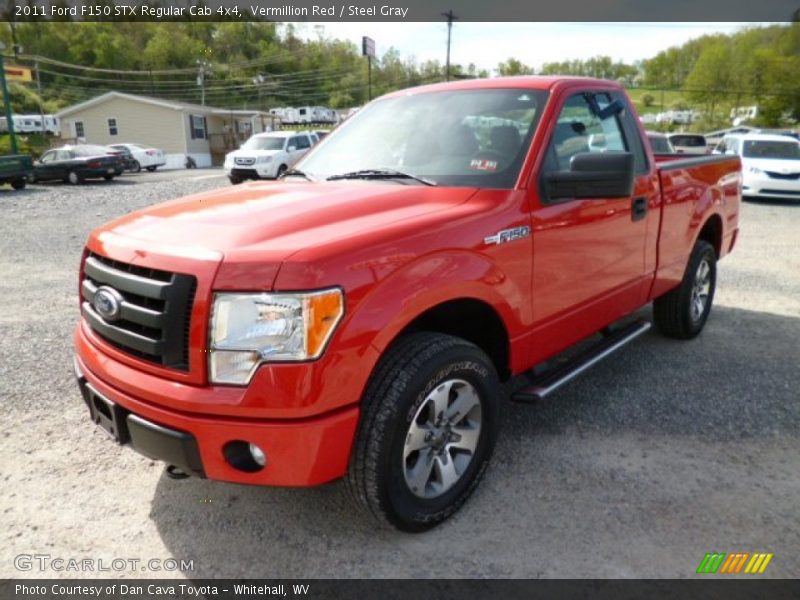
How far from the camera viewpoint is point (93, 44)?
80500mm

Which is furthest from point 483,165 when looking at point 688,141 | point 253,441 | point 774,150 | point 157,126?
point 157,126

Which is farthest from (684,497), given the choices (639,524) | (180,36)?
(180,36)

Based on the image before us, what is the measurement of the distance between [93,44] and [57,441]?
9232 cm

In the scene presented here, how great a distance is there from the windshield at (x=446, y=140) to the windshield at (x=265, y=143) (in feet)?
65.7

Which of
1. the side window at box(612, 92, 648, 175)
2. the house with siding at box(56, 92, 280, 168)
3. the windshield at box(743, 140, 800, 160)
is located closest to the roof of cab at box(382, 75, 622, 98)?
the side window at box(612, 92, 648, 175)

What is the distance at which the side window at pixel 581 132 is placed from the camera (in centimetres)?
329

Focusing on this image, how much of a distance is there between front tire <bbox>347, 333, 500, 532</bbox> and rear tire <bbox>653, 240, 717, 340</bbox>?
258cm

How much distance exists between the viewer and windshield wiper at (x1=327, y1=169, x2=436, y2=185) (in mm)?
3125

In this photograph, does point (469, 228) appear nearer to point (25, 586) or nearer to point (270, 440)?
point (270, 440)

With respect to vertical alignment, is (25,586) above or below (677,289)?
below

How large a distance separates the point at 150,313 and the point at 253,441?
24.2 inches

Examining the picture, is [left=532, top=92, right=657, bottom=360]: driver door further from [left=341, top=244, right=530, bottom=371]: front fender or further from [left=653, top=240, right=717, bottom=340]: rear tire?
[left=653, top=240, right=717, bottom=340]: rear tire

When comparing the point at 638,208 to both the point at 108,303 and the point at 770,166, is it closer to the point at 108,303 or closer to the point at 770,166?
the point at 108,303

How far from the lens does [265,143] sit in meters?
23.1
